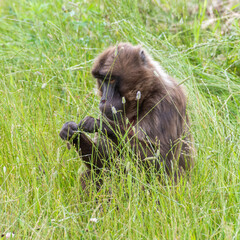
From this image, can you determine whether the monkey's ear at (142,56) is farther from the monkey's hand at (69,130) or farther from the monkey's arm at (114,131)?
the monkey's hand at (69,130)

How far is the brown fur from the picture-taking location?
13.0ft

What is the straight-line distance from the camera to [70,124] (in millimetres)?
3902

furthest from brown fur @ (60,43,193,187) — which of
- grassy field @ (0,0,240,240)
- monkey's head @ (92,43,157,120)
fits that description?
grassy field @ (0,0,240,240)

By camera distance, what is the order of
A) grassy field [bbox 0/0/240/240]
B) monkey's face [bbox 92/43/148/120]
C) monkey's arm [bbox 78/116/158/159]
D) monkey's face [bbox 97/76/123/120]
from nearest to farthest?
1. grassy field [bbox 0/0/240/240]
2. monkey's arm [bbox 78/116/158/159]
3. monkey's face [bbox 97/76/123/120]
4. monkey's face [bbox 92/43/148/120]

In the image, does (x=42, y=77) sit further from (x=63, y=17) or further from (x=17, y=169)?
(x=17, y=169)

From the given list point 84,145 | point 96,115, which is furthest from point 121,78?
point 84,145

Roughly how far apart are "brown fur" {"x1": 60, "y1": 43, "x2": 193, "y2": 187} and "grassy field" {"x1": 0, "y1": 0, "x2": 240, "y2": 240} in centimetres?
17

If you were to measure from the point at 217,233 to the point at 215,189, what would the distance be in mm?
479

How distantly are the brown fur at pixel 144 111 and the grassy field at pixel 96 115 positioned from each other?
0.17m

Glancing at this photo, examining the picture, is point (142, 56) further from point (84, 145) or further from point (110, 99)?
point (84, 145)

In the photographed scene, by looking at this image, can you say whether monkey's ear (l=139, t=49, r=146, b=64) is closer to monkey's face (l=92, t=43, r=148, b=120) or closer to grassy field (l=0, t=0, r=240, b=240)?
monkey's face (l=92, t=43, r=148, b=120)

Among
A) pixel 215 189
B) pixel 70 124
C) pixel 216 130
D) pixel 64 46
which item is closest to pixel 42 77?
pixel 64 46

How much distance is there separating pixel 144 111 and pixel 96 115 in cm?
69

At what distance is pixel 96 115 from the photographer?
469 cm
